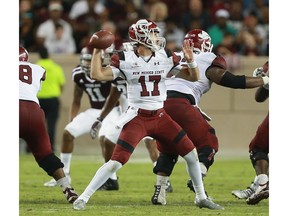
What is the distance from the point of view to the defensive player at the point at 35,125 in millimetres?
8031

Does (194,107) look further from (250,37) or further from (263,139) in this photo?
(250,37)

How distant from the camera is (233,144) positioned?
52.7 feet

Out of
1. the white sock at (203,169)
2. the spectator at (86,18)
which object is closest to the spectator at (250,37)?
the spectator at (86,18)

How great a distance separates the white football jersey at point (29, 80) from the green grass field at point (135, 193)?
91 centimetres

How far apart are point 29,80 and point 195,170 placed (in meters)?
1.56

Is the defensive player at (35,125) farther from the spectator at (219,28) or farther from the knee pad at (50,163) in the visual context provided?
the spectator at (219,28)

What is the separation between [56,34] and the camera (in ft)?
52.1

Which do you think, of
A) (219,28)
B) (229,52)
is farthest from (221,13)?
(229,52)

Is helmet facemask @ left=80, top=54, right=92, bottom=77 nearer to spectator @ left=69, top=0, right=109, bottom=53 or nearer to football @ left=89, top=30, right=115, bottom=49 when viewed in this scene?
football @ left=89, top=30, right=115, bottom=49

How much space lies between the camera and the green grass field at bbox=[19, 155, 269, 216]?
7867mm

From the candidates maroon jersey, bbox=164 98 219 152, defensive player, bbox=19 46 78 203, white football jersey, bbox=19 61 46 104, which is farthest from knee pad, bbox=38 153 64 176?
maroon jersey, bbox=164 98 219 152

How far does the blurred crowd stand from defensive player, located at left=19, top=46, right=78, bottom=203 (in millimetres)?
7269
